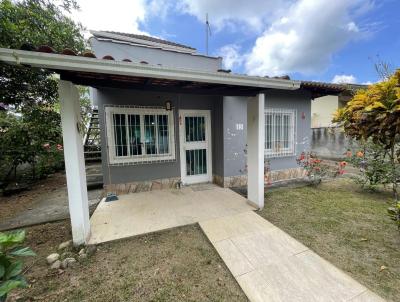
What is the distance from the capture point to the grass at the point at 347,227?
2428 millimetres

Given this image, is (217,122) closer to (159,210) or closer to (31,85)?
(159,210)

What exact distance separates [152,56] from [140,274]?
6.17 meters

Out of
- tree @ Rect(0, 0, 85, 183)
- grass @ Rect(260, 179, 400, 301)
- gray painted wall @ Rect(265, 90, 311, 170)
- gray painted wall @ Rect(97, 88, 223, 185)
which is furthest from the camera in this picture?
gray painted wall @ Rect(265, 90, 311, 170)

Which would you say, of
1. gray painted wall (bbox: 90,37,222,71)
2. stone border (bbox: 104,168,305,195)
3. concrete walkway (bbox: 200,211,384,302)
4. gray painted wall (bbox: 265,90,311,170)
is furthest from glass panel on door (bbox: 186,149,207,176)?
concrete walkway (bbox: 200,211,384,302)

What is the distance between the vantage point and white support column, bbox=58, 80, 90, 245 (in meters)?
2.79

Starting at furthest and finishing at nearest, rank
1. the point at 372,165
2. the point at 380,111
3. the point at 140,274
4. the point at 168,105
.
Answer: the point at 168,105
the point at 372,165
the point at 380,111
the point at 140,274

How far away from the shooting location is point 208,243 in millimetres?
3150

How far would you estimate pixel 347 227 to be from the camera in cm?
352

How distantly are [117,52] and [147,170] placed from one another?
3750 millimetres

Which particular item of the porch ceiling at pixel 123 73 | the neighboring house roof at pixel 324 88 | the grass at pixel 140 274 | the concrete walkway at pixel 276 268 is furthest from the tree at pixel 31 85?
the neighboring house roof at pixel 324 88

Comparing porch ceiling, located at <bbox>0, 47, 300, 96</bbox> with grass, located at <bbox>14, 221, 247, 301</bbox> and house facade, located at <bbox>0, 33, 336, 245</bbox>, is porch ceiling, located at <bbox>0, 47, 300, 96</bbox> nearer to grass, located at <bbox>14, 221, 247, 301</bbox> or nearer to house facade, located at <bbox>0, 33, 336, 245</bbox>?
house facade, located at <bbox>0, 33, 336, 245</bbox>

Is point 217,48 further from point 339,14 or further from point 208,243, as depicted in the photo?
point 208,243

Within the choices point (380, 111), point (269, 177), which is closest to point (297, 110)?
point (269, 177)

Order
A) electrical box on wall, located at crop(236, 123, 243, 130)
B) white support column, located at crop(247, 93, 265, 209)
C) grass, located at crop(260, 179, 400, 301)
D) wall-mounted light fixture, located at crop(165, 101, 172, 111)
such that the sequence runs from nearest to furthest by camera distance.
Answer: grass, located at crop(260, 179, 400, 301)
white support column, located at crop(247, 93, 265, 209)
wall-mounted light fixture, located at crop(165, 101, 172, 111)
electrical box on wall, located at crop(236, 123, 243, 130)
